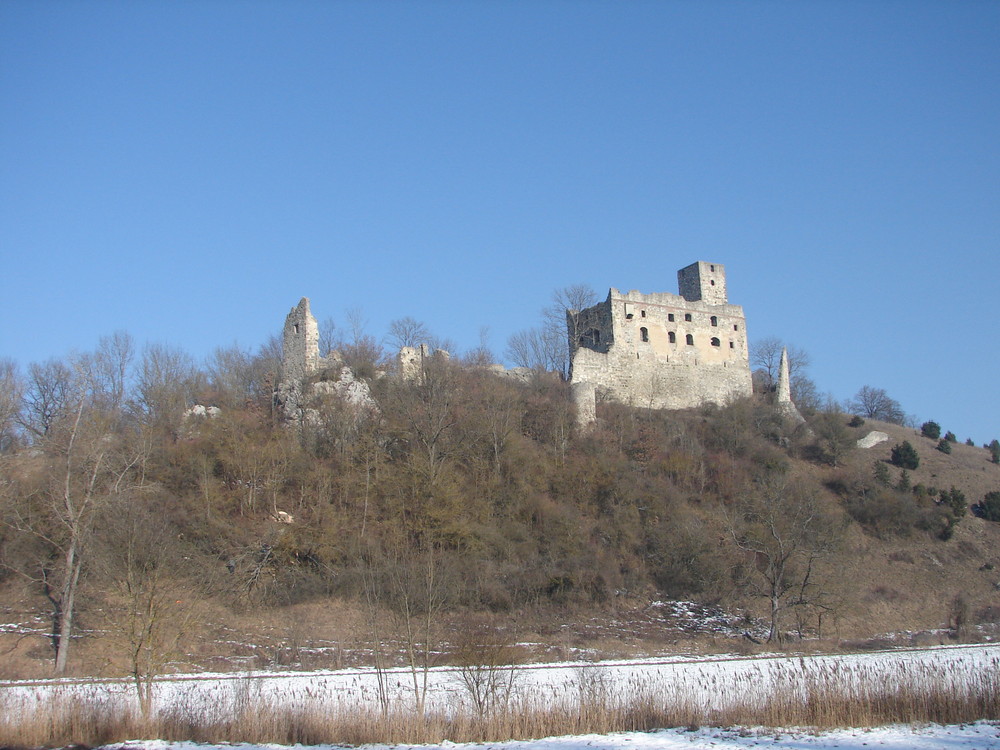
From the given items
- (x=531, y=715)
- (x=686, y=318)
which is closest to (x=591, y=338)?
(x=686, y=318)

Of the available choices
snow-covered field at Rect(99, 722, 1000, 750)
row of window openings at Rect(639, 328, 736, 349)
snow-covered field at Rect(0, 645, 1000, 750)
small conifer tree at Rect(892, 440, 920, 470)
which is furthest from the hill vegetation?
snow-covered field at Rect(99, 722, 1000, 750)

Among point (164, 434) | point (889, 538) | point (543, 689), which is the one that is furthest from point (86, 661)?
point (889, 538)

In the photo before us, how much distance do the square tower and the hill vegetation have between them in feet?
28.5

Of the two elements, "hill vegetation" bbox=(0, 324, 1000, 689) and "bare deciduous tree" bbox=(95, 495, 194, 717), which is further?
"hill vegetation" bbox=(0, 324, 1000, 689)

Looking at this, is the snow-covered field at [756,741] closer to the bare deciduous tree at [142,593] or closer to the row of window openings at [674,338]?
the bare deciduous tree at [142,593]

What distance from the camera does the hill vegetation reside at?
25344 mm

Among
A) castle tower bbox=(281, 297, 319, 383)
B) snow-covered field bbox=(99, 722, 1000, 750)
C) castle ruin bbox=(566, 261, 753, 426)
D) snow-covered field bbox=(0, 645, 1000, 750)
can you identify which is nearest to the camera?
snow-covered field bbox=(99, 722, 1000, 750)

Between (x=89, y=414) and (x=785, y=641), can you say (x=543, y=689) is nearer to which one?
(x=785, y=641)

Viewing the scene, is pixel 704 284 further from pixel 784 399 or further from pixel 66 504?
pixel 66 504

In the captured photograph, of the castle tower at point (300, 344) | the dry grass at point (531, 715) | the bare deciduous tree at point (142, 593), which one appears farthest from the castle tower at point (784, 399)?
the bare deciduous tree at point (142, 593)

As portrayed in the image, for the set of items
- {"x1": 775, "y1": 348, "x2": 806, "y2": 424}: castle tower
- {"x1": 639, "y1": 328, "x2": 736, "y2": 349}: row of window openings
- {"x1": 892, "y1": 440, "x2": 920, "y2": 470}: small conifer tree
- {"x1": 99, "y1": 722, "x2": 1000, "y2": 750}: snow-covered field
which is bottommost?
{"x1": 99, "y1": 722, "x2": 1000, "y2": 750}: snow-covered field

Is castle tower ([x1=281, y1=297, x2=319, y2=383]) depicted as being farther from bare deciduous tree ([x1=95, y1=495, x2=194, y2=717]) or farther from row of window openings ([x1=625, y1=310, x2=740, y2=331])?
row of window openings ([x1=625, y1=310, x2=740, y2=331])

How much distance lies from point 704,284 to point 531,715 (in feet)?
125

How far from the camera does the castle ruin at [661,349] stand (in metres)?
44.3
